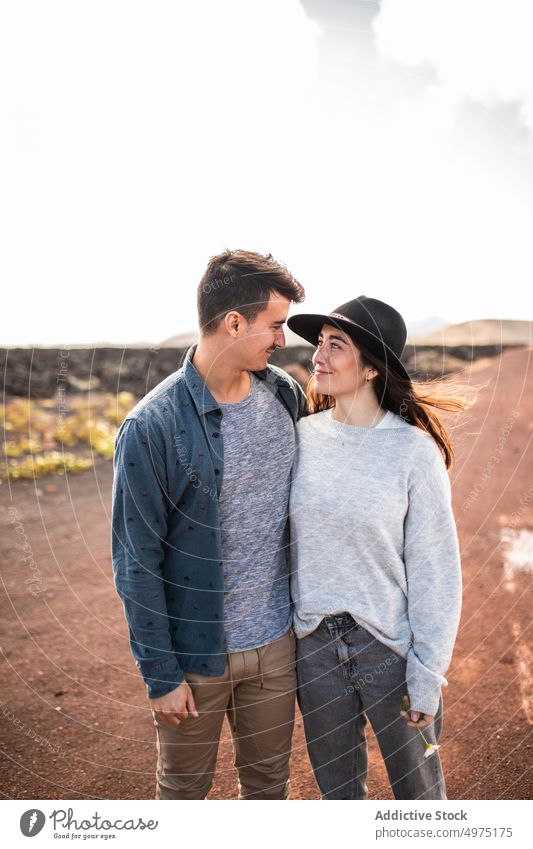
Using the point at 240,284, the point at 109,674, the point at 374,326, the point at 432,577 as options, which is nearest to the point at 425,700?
the point at 432,577

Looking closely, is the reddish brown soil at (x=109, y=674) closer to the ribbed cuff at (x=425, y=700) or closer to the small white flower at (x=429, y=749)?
the small white flower at (x=429, y=749)

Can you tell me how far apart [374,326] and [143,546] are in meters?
1.31

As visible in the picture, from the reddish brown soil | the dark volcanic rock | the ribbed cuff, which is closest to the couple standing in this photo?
the ribbed cuff

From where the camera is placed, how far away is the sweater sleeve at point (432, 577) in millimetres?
2598

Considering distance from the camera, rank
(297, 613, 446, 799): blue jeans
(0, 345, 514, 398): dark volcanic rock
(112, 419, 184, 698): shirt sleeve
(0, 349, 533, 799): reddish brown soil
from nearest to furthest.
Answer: (112, 419, 184, 698): shirt sleeve → (297, 613, 446, 799): blue jeans → (0, 349, 533, 799): reddish brown soil → (0, 345, 514, 398): dark volcanic rock

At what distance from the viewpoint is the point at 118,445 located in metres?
2.63

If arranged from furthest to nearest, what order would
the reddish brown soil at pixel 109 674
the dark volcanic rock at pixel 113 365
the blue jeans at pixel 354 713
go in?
1. the dark volcanic rock at pixel 113 365
2. the reddish brown soil at pixel 109 674
3. the blue jeans at pixel 354 713

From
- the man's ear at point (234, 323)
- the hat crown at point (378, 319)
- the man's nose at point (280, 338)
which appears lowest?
the man's nose at point (280, 338)

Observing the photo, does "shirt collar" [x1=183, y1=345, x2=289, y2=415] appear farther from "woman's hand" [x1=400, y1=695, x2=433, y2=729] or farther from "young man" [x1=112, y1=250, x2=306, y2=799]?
"woman's hand" [x1=400, y1=695, x2=433, y2=729]

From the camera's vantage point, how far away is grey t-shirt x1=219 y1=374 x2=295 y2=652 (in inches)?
110

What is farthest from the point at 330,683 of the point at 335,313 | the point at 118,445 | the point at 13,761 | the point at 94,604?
the point at 94,604

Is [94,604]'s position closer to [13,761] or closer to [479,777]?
[13,761]

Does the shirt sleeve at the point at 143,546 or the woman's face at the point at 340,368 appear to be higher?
the woman's face at the point at 340,368

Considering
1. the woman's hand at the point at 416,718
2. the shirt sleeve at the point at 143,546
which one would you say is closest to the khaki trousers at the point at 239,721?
the shirt sleeve at the point at 143,546
